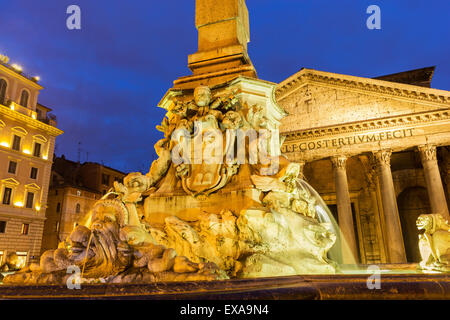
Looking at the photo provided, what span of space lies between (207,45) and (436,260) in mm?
5528

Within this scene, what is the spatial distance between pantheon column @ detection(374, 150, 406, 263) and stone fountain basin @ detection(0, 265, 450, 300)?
20522 millimetres

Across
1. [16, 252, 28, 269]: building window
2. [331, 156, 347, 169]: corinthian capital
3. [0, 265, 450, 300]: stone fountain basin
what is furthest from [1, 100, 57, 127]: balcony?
[0, 265, 450, 300]: stone fountain basin

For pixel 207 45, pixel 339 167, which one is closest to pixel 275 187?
pixel 207 45

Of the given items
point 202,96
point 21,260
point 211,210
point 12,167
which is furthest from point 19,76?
point 211,210

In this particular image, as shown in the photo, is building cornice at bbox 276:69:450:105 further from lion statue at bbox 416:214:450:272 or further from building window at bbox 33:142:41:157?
building window at bbox 33:142:41:157

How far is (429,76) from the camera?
30328 millimetres

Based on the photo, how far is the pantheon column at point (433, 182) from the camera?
20.2 m

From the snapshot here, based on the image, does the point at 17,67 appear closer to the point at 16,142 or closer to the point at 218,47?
the point at 16,142

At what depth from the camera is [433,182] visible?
20.7m

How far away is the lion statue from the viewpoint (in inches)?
223

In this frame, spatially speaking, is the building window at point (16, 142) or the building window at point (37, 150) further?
the building window at point (37, 150)

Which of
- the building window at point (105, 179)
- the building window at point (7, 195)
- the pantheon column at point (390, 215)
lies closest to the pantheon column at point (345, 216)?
the pantheon column at point (390, 215)

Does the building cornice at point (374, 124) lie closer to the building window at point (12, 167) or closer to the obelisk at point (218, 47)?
the obelisk at point (218, 47)

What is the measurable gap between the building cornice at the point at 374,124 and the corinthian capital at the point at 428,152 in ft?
5.61
